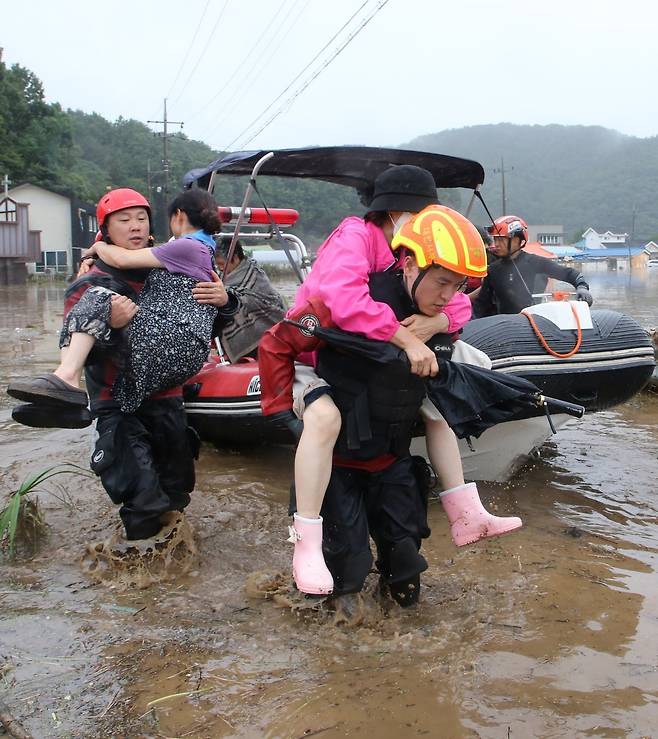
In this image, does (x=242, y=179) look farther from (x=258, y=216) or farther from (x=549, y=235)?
(x=549, y=235)

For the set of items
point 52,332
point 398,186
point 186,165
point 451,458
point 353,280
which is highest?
point 186,165

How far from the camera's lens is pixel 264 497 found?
194 inches

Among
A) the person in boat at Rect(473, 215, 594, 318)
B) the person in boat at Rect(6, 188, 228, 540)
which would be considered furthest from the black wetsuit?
the person in boat at Rect(6, 188, 228, 540)

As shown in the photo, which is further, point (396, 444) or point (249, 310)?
point (249, 310)

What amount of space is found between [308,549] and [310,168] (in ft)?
11.5

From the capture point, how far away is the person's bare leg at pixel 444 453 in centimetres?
315

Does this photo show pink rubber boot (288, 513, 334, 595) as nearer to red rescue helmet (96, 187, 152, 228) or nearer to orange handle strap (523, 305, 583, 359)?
red rescue helmet (96, 187, 152, 228)

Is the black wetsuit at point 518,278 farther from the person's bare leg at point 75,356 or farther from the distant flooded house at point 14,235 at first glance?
the distant flooded house at point 14,235

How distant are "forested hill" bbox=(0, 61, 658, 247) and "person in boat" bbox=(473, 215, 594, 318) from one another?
1368 millimetres

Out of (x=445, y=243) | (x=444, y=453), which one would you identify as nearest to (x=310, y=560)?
(x=444, y=453)

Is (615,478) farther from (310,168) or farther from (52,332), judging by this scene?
(52,332)

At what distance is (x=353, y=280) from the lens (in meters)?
2.78

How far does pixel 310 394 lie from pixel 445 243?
Result: 697 millimetres

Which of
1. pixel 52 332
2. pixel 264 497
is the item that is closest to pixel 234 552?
pixel 264 497
